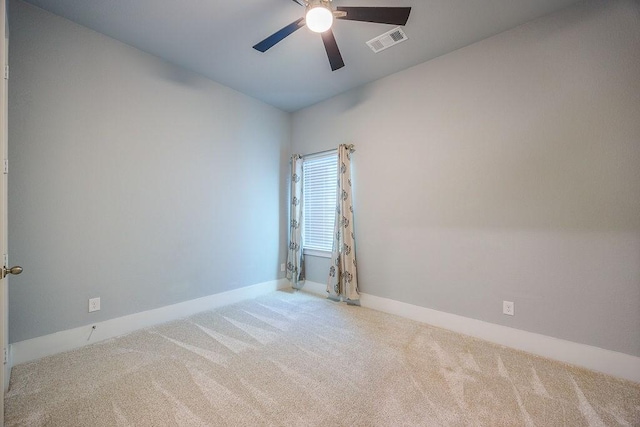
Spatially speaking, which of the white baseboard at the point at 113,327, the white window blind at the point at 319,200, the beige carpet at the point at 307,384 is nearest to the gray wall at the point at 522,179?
the beige carpet at the point at 307,384

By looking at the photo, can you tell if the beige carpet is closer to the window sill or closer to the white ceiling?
the window sill

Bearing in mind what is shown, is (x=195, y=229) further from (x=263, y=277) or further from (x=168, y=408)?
(x=168, y=408)

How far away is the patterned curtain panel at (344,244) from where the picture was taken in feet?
10.5

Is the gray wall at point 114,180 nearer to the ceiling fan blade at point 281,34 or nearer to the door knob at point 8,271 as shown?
the door knob at point 8,271

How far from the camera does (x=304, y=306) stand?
3.20 metres

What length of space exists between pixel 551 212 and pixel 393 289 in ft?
5.39

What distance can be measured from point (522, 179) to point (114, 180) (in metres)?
3.72

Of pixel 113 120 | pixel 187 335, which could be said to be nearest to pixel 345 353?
pixel 187 335

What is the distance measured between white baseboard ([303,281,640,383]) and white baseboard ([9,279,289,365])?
6.67ft

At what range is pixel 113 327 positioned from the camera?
2.37m

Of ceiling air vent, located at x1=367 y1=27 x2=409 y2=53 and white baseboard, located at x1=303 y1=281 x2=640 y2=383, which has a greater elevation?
ceiling air vent, located at x1=367 y1=27 x2=409 y2=53

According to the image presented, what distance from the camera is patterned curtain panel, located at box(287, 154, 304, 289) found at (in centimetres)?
384

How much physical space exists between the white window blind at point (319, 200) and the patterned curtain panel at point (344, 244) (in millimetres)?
240

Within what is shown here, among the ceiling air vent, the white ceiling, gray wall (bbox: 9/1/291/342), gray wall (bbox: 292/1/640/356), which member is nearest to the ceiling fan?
the white ceiling
